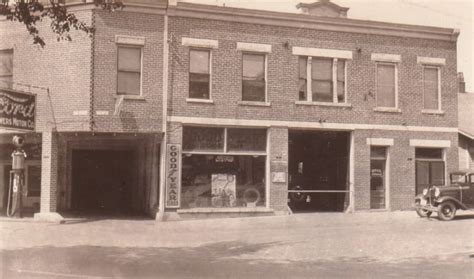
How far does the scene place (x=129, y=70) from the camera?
20562 mm

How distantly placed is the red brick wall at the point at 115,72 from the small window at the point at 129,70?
0.21 m

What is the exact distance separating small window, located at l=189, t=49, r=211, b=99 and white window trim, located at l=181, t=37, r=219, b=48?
0.25 metres

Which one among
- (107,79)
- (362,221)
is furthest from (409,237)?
(107,79)

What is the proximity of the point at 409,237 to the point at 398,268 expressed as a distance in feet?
14.6

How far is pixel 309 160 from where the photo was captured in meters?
24.4

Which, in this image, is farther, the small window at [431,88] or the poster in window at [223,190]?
the small window at [431,88]

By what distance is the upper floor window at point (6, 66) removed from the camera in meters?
21.4

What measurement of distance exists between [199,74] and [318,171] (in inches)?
265

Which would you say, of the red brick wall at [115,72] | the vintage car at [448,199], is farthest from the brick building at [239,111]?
the vintage car at [448,199]

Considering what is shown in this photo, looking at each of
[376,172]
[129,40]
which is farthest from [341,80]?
[129,40]

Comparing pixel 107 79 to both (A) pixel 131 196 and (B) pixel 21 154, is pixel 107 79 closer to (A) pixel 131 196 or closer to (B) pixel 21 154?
(B) pixel 21 154

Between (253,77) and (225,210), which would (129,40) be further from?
(225,210)

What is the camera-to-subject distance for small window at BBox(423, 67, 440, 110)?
23969 mm

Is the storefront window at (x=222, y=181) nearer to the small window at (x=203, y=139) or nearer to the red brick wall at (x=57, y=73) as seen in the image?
the small window at (x=203, y=139)
